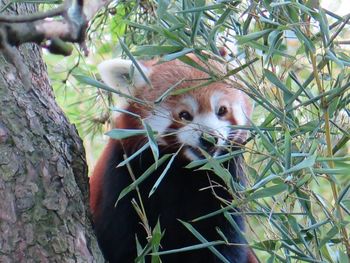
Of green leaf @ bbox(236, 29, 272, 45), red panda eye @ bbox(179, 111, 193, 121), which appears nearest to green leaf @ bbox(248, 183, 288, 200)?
green leaf @ bbox(236, 29, 272, 45)

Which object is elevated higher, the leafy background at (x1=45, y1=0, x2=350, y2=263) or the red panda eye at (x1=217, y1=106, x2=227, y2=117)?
the leafy background at (x1=45, y1=0, x2=350, y2=263)

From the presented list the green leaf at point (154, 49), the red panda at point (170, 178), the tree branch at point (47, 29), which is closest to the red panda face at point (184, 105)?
the red panda at point (170, 178)

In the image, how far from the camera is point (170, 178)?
10.1ft

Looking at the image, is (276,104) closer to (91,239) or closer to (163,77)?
(91,239)

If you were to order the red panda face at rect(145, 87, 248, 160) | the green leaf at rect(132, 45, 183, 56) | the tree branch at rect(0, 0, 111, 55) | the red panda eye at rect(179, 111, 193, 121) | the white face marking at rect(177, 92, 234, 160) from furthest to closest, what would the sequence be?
the red panda eye at rect(179, 111, 193, 121)
the red panda face at rect(145, 87, 248, 160)
the white face marking at rect(177, 92, 234, 160)
the green leaf at rect(132, 45, 183, 56)
the tree branch at rect(0, 0, 111, 55)

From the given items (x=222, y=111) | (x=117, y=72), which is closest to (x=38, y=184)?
(x=117, y=72)

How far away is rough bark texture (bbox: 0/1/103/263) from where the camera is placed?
2.09 metres

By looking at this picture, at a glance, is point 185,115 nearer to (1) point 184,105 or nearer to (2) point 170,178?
(1) point 184,105

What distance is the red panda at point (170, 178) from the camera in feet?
9.73

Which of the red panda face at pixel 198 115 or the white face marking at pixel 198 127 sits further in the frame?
the red panda face at pixel 198 115

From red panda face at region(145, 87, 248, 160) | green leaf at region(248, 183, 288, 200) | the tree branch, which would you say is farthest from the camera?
red panda face at region(145, 87, 248, 160)

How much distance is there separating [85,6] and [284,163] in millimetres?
907

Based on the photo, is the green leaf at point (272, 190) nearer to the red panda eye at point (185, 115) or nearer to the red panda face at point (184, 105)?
the red panda face at point (184, 105)

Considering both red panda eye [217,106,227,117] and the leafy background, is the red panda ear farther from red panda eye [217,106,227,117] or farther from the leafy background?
the leafy background
